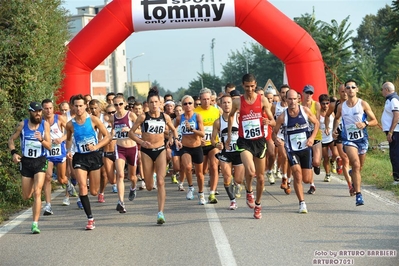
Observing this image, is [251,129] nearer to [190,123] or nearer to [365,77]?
[190,123]

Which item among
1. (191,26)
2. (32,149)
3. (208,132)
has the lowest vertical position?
(32,149)

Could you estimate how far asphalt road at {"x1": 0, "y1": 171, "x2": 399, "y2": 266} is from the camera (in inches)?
312

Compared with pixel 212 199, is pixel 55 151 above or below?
above

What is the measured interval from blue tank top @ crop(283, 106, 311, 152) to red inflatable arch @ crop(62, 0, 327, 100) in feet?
27.0

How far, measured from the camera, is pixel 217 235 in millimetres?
9438

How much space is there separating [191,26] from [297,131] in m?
8.97

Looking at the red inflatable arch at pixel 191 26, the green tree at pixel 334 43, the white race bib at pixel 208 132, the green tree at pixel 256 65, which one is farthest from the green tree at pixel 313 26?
the green tree at pixel 256 65

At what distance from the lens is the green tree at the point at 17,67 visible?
13227mm

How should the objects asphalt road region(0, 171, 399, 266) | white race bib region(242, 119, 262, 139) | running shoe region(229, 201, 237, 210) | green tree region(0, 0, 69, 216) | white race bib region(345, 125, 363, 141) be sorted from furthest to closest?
green tree region(0, 0, 69, 216) < running shoe region(229, 201, 237, 210) < white race bib region(345, 125, 363, 141) < white race bib region(242, 119, 262, 139) < asphalt road region(0, 171, 399, 266)

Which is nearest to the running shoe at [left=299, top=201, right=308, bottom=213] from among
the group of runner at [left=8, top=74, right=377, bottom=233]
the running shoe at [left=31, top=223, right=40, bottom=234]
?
the group of runner at [left=8, top=74, right=377, bottom=233]

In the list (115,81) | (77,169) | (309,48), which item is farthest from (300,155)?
(115,81)

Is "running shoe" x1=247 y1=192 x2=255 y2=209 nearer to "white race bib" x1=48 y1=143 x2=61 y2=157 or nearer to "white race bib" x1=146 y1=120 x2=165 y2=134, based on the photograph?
"white race bib" x1=146 y1=120 x2=165 y2=134

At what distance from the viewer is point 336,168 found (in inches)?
704

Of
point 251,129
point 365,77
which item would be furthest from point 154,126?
point 365,77
